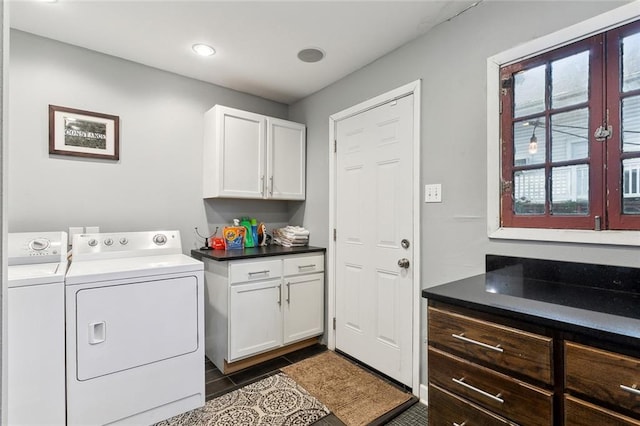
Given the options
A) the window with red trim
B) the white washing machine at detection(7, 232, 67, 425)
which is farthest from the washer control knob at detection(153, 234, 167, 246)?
the window with red trim

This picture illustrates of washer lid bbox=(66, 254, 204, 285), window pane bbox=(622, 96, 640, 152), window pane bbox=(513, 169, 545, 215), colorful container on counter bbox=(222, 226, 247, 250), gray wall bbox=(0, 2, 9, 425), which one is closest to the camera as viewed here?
gray wall bbox=(0, 2, 9, 425)

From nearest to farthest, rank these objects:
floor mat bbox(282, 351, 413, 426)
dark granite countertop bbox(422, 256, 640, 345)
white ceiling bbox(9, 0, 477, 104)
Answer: dark granite countertop bbox(422, 256, 640, 345) < white ceiling bbox(9, 0, 477, 104) < floor mat bbox(282, 351, 413, 426)

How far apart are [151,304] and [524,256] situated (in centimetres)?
201

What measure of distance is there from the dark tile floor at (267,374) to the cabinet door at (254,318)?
5.3 inches

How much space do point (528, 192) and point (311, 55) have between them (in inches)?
67.8

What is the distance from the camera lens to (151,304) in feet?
5.62

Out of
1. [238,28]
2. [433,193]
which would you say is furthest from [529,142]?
[238,28]

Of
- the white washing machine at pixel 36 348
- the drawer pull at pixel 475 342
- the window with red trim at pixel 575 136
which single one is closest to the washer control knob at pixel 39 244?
the white washing machine at pixel 36 348

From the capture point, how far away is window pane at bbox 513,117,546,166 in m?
1.47

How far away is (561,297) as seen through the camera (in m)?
1.13

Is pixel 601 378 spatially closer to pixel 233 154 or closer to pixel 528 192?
pixel 528 192

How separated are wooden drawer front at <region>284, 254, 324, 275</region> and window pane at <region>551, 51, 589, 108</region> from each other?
1.97 m

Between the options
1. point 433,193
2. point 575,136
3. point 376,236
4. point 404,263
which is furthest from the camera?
point 376,236

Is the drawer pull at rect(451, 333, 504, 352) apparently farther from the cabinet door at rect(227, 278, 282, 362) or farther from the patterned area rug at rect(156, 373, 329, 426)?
the cabinet door at rect(227, 278, 282, 362)
